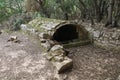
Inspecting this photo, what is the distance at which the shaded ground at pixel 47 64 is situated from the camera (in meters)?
3.90

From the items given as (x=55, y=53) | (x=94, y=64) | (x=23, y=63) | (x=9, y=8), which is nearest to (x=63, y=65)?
(x=55, y=53)

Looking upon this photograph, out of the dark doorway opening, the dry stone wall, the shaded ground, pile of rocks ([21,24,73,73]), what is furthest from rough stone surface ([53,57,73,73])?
the dark doorway opening

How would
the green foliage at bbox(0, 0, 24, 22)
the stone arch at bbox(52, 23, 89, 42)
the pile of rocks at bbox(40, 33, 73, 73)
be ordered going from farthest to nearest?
the green foliage at bbox(0, 0, 24, 22), the stone arch at bbox(52, 23, 89, 42), the pile of rocks at bbox(40, 33, 73, 73)

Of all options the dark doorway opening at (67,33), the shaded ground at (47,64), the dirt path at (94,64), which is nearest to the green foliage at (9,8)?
the shaded ground at (47,64)

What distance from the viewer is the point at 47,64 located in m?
4.40

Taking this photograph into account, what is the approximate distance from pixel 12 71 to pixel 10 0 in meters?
7.24

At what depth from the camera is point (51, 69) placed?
4160 mm

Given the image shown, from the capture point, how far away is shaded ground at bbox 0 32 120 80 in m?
3.90

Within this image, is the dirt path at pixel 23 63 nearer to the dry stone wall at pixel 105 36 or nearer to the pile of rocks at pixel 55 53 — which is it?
the pile of rocks at pixel 55 53

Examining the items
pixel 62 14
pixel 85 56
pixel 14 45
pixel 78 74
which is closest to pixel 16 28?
pixel 62 14

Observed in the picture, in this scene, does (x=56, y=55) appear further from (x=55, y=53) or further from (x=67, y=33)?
(x=67, y=33)

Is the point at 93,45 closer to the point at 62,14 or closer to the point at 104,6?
the point at 104,6

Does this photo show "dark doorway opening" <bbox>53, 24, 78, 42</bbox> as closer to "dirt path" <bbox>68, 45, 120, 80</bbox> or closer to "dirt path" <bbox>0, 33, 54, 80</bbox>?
"dirt path" <bbox>68, 45, 120, 80</bbox>

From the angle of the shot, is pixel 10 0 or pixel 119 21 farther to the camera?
pixel 10 0
